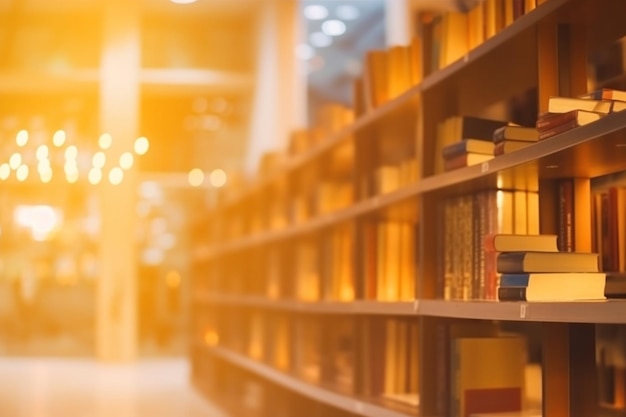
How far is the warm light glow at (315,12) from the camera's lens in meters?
8.31

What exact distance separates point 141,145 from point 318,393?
20.3ft

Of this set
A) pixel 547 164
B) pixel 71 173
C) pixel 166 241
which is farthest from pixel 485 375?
pixel 166 241

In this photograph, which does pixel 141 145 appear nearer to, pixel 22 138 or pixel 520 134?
pixel 22 138

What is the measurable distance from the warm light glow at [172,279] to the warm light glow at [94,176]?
1375mm

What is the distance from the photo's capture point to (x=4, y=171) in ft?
31.6

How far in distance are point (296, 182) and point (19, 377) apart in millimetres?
3966

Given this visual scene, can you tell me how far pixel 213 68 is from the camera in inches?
391

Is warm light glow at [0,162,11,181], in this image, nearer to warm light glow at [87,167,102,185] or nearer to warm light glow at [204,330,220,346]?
warm light glow at [87,167,102,185]

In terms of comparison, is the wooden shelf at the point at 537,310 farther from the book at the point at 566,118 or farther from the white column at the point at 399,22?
the white column at the point at 399,22

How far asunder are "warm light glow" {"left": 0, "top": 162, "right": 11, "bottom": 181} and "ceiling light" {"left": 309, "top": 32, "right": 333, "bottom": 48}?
11.6 ft

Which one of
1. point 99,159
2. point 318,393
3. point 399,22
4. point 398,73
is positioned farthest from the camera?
point 99,159

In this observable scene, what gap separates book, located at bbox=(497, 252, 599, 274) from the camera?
79.4 inches

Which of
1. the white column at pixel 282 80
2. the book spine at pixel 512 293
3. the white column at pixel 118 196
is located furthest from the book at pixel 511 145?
the white column at pixel 118 196

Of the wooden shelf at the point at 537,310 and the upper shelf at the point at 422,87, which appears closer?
the wooden shelf at the point at 537,310
